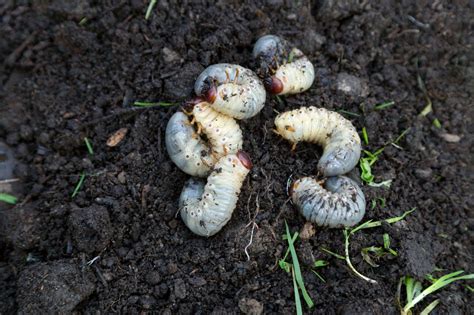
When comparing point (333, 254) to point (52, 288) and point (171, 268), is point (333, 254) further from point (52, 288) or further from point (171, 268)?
point (52, 288)

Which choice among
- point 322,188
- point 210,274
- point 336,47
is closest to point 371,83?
point 336,47

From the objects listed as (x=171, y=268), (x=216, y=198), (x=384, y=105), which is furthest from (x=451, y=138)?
(x=171, y=268)

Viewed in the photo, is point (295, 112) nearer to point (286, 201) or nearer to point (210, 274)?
point (286, 201)

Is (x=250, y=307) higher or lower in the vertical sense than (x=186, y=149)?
lower

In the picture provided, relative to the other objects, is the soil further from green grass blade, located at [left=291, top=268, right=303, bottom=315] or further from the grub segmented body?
the grub segmented body

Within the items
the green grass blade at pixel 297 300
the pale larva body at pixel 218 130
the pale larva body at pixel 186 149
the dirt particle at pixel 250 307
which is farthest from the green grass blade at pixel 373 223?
the pale larva body at pixel 186 149

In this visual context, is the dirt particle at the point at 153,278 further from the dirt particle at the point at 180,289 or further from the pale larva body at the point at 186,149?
the pale larva body at the point at 186,149

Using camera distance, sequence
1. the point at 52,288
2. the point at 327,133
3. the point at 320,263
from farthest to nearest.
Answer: the point at 327,133 < the point at 320,263 < the point at 52,288
